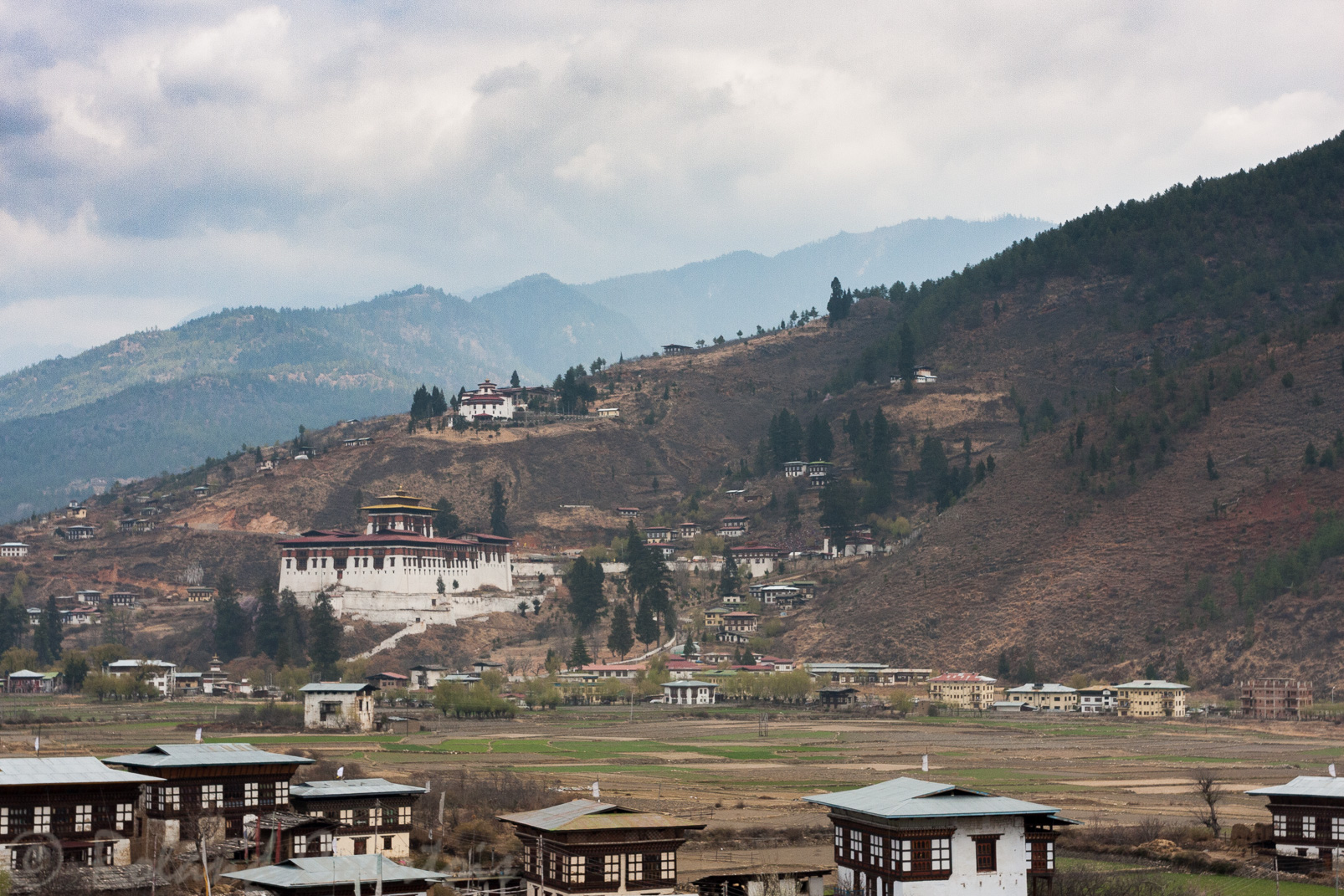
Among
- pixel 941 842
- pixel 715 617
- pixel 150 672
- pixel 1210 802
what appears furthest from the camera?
pixel 715 617

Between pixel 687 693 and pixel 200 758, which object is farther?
pixel 687 693

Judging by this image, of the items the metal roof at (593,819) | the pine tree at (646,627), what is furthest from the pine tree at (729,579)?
the metal roof at (593,819)

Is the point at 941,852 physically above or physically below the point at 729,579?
below

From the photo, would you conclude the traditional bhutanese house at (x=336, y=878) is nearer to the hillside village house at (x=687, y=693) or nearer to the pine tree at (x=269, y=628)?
the hillside village house at (x=687, y=693)

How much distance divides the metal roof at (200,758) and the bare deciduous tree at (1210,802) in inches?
1369

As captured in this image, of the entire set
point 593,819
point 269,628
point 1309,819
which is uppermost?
point 269,628

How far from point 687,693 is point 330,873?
101 m

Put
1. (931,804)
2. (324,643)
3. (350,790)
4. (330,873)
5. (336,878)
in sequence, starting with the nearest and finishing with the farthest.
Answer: (336,878), (330,873), (931,804), (350,790), (324,643)

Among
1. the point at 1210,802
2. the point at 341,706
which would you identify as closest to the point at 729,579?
the point at 341,706

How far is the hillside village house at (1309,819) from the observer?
5575cm

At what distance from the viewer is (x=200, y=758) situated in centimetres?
5094

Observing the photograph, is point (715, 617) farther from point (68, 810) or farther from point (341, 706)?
point (68, 810)

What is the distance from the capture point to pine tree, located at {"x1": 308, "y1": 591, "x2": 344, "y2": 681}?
5768 inches

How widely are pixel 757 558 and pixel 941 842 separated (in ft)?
500
